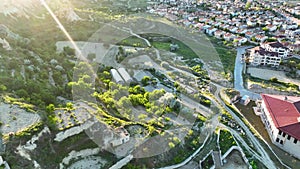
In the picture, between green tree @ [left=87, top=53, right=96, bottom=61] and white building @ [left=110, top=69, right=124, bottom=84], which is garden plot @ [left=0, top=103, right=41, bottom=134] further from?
green tree @ [left=87, top=53, right=96, bottom=61]

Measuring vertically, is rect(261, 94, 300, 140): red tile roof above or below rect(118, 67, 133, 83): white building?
below

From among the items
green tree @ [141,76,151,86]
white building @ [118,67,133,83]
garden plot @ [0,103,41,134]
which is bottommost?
green tree @ [141,76,151,86]

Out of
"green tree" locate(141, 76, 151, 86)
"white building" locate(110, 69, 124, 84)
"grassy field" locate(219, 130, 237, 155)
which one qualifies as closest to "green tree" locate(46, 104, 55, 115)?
"white building" locate(110, 69, 124, 84)

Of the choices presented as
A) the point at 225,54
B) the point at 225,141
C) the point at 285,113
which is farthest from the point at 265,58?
the point at 225,141

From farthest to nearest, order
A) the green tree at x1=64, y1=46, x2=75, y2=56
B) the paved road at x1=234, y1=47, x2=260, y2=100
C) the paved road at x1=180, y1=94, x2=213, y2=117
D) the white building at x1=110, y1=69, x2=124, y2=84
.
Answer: the green tree at x1=64, y1=46, x2=75, y2=56 → the paved road at x1=234, y1=47, x2=260, y2=100 → the white building at x1=110, y1=69, x2=124, y2=84 → the paved road at x1=180, y1=94, x2=213, y2=117

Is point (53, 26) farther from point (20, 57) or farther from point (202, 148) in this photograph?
point (202, 148)

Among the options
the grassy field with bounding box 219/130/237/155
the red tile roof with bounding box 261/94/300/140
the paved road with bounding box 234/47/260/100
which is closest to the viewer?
the grassy field with bounding box 219/130/237/155

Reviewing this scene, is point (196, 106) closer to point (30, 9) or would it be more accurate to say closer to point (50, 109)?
point (50, 109)
